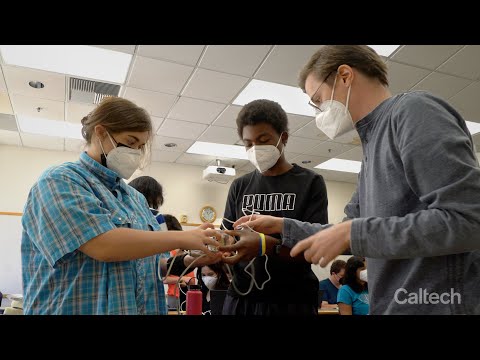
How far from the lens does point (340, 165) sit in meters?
7.32

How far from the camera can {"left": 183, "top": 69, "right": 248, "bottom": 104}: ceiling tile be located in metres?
3.93

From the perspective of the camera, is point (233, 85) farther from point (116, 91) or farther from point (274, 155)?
point (274, 155)

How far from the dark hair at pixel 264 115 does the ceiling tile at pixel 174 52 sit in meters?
2.10

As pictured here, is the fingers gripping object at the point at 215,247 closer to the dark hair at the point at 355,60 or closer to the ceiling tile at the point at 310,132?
the dark hair at the point at 355,60

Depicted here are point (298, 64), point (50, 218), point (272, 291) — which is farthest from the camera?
point (298, 64)

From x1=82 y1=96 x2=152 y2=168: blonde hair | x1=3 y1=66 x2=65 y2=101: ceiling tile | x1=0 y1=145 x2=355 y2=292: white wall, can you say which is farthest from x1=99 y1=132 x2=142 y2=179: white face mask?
x1=0 y1=145 x2=355 y2=292: white wall

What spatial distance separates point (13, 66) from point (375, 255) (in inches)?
173

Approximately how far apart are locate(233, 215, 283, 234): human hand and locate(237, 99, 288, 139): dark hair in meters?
0.50

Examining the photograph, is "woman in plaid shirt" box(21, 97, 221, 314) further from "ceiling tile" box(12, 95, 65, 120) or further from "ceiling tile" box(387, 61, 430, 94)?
"ceiling tile" box(12, 95, 65, 120)

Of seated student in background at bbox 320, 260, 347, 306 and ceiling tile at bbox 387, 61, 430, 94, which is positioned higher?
ceiling tile at bbox 387, 61, 430, 94

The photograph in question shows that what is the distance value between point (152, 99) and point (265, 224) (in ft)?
12.2

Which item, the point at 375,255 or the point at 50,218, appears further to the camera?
the point at 50,218
